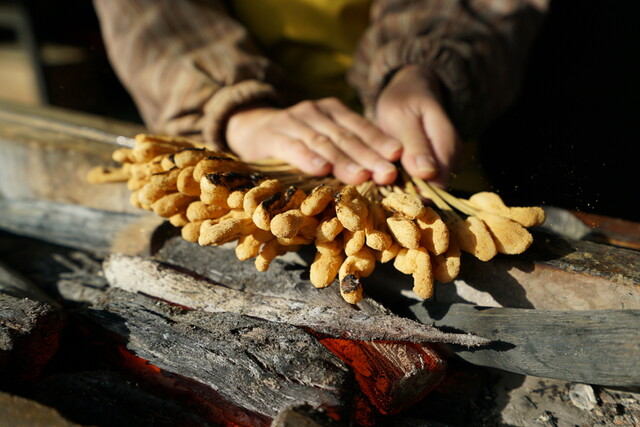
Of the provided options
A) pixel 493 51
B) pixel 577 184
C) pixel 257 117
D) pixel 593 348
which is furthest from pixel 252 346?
pixel 493 51

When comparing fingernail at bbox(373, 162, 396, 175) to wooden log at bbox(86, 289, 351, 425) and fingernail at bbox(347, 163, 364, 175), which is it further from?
wooden log at bbox(86, 289, 351, 425)

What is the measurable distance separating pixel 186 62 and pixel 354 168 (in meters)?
1.19

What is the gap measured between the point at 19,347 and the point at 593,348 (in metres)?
1.25

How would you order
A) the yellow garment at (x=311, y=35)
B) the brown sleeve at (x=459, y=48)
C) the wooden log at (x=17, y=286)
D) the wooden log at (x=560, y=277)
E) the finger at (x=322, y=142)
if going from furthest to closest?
the yellow garment at (x=311, y=35), the brown sleeve at (x=459, y=48), the finger at (x=322, y=142), the wooden log at (x=17, y=286), the wooden log at (x=560, y=277)

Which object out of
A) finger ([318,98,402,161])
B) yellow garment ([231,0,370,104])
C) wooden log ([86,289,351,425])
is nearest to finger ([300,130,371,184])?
finger ([318,98,402,161])

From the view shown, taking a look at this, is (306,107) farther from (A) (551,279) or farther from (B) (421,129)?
(A) (551,279)

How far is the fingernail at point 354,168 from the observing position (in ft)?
4.46

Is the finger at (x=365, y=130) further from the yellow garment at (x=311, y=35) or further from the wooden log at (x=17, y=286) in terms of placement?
the wooden log at (x=17, y=286)

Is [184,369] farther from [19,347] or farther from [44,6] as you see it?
[44,6]

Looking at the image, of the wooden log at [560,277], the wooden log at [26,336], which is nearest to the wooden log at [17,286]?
the wooden log at [26,336]

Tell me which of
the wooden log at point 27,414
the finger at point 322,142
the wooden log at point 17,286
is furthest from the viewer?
the finger at point 322,142

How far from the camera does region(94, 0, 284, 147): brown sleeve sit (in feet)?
6.70

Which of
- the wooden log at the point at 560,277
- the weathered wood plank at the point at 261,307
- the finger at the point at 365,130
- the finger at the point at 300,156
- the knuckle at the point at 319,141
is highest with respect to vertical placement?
the finger at the point at 365,130

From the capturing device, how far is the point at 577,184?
1256 millimetres
